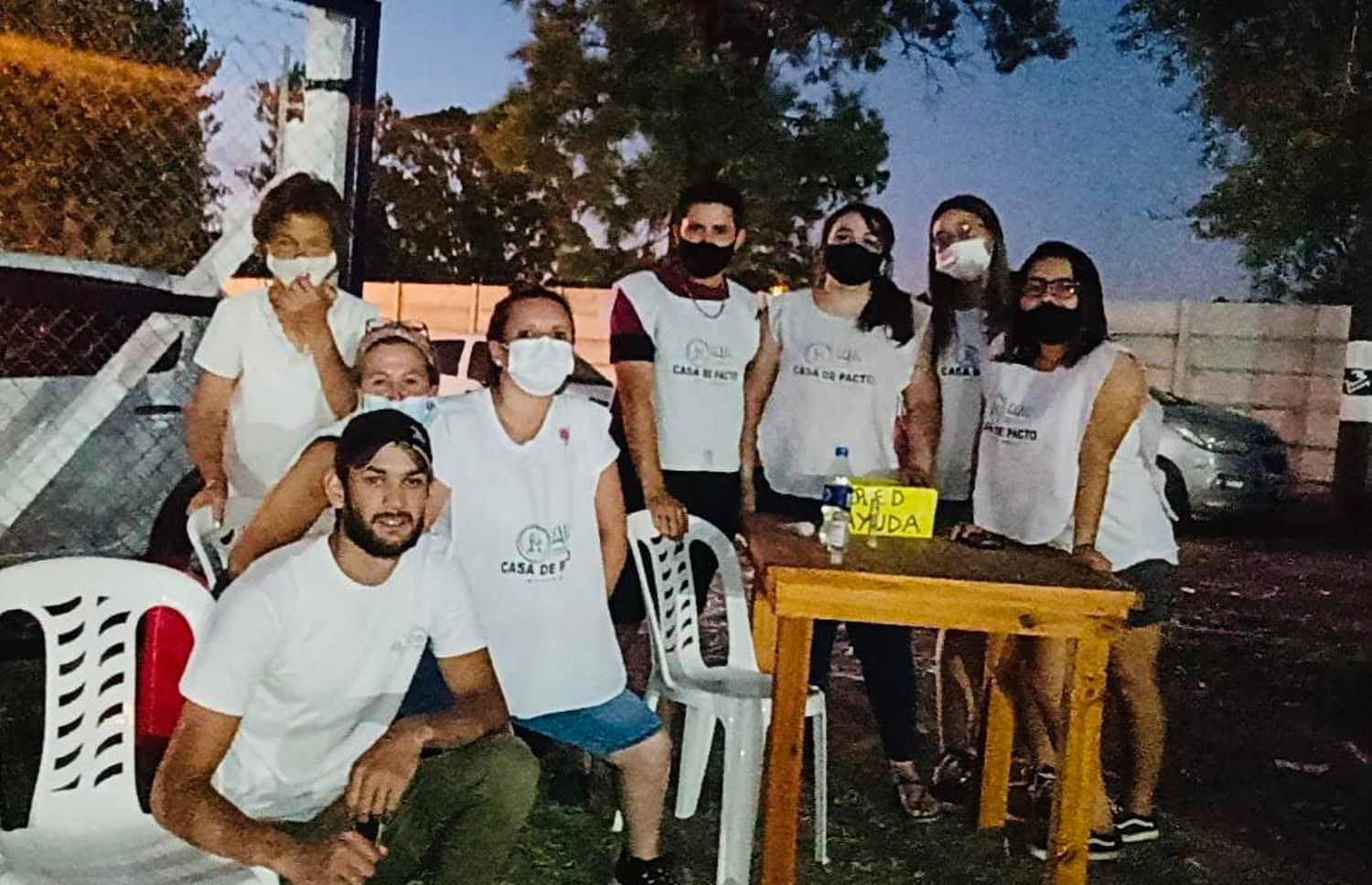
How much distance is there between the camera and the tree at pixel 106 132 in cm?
413

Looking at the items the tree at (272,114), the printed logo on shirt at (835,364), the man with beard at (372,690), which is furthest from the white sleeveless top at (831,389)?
the tree at (272,114)

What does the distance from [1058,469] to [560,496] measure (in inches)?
51.1

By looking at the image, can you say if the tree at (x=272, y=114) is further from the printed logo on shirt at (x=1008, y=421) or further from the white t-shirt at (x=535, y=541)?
the printed logo on shirt at (x=1008, y=421)

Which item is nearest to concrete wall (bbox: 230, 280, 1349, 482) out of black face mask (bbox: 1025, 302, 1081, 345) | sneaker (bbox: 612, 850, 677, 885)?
black face mask (bbox: 1025, 302, 1081, 345)

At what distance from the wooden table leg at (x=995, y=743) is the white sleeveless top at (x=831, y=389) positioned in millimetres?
602

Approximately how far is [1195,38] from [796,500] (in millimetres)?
3060

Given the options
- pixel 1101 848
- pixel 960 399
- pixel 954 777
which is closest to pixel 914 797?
pixel 954 777

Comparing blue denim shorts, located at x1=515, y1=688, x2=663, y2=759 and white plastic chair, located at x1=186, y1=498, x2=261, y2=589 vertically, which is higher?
white plastic chair, located at x1=186, y1=498, x2=261, y2=589

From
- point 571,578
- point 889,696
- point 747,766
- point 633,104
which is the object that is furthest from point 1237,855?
point 633,104

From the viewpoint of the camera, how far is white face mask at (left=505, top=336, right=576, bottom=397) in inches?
112

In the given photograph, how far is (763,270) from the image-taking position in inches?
177

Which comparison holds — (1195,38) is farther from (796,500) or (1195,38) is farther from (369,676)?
(369,676)

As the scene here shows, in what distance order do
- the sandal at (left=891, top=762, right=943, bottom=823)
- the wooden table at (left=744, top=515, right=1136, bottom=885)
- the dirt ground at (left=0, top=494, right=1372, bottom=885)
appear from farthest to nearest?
the sandal at (left=891, top=762, right=943, bottom=823), the dirt ground at (left=0, top=494, right=1372, bottom=885), the wooden table at (left=744, top=515, right=1136, bottom=885)

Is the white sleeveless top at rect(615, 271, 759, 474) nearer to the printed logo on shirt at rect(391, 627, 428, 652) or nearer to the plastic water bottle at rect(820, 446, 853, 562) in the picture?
the plastic water bottle at rect(820, 446, 853, 562)
